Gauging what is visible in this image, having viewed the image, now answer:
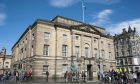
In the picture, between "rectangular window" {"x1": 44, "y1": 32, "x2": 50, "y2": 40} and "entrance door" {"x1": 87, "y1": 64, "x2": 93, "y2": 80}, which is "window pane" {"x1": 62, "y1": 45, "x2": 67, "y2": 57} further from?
"entrance door" {"x1": 87, "y1": 64, "x2": 93, "y2": 80}

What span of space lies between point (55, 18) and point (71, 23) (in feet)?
14.6

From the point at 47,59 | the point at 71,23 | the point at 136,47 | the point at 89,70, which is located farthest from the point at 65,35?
the point at 136,47

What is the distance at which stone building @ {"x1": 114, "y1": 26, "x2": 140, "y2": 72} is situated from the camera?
6488 centimetres

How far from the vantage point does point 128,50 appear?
224 feet

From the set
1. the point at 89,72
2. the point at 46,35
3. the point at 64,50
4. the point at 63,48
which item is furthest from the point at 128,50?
the point at 46,35

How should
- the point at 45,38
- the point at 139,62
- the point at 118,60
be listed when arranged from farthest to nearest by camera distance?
1. the point at 118,60
2. the point at 139,62
3. the point at 45,38

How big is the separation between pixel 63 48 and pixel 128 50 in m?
41.8

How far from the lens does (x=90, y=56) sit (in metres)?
40.6

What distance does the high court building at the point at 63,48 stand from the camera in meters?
32.8

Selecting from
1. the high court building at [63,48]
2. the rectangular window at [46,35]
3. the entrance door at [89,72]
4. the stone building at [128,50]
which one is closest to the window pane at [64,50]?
the high court building at [63,48]

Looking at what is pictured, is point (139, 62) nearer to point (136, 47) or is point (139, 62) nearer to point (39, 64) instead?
point (136, 47)

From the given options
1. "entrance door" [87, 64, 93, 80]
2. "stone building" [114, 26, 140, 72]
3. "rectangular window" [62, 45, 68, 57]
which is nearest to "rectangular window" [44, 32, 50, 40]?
"rectangular window" [62, 45, 68, 57]

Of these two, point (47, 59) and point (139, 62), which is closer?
point (47, 59)

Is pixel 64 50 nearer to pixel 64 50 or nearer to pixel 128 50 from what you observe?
pixel 64 50
